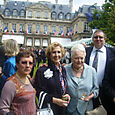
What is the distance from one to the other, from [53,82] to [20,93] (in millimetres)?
694

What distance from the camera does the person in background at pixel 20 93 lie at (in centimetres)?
185

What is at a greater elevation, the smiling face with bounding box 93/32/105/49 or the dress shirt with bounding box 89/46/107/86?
the smiling face with bounding box 93/32/105/49

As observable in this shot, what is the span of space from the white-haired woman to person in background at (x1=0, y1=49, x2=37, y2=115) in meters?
0.77

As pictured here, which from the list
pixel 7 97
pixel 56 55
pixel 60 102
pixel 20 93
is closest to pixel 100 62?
pixel 56 55

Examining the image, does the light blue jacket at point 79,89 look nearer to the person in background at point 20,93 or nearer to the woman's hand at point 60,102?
the woman's hand at point 60,102

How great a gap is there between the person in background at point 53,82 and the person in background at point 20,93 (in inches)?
16.1

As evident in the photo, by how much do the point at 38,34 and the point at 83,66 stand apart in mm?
44006

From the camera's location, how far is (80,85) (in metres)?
2.70

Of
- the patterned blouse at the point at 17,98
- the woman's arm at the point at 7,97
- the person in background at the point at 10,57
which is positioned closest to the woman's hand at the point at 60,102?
the patterned blouse at the point at 17,98

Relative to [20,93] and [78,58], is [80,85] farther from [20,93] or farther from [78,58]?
[20,93]

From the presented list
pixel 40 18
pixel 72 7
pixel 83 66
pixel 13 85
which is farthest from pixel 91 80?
pixel 72 7

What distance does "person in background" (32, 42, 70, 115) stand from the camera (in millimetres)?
2461

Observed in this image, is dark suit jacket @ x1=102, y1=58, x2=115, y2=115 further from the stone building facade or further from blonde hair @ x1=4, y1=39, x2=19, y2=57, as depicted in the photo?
the stone building facade

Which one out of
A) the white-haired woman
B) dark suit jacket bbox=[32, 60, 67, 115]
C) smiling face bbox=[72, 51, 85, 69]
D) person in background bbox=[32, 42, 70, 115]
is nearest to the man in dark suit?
the white-haired woman
